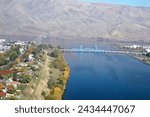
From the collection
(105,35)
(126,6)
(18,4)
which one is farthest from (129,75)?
(126,6)

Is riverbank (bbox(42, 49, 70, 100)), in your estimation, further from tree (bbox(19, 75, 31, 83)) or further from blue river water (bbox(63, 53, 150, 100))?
tree (bbox(19, 75, 31, 83))

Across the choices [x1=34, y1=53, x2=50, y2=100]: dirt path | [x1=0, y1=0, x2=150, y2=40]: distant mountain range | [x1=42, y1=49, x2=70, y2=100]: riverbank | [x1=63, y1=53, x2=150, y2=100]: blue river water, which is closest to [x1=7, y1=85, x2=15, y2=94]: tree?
[x1=34, y1=53, x2=50, y2=100]: dirt path

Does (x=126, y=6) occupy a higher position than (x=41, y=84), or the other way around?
(x=126, y=6)

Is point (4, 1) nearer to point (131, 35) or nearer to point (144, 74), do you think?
point (131, 35)

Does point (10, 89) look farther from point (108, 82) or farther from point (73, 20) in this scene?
point (73, 20)

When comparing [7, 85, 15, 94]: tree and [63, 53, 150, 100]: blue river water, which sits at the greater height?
[7, 85, 15, 94]: tree

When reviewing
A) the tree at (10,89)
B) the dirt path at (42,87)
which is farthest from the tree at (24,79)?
the tree at (10,89)

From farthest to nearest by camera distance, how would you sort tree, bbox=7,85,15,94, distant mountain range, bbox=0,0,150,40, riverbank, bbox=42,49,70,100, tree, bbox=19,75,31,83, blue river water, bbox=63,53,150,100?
1. distant mountain range, bbox=0,0,150,40
2. tree, bbox=19,75,31,83
3. blue river water, bbox=63,53,150,100
4. riverbank, bbox=42,49,70,100
5. tree, bbox=7,85,15,94
